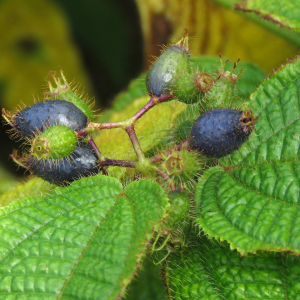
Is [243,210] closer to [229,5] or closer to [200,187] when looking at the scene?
[200,187]

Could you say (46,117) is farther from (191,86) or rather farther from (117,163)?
(191,86)

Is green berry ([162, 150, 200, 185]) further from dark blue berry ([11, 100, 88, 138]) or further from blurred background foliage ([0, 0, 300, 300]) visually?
blurred background foliage ([0, 0, 300, 300])

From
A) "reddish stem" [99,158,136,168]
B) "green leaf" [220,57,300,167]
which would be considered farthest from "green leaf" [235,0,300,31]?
"reddish stem" [99,158,136,168]

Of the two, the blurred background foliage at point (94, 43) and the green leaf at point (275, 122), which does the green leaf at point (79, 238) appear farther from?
the blurred background foliage at point (94, 43)

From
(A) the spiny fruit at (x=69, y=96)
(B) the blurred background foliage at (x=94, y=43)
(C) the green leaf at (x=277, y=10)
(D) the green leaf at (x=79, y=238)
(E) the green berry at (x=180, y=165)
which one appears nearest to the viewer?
(D) the green leaf at (x=79, y=238)

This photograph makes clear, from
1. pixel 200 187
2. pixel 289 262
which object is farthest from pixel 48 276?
pixel 289 262

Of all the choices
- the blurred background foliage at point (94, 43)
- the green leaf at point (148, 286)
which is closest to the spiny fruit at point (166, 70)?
the green leaf at point (148, 286)

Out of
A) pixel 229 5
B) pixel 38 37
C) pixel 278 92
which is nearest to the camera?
pixel 278 92
